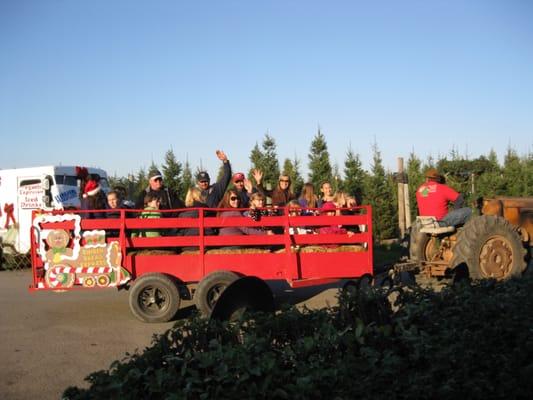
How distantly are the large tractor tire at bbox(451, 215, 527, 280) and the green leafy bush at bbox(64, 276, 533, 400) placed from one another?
4628 mm

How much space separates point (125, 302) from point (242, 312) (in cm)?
640

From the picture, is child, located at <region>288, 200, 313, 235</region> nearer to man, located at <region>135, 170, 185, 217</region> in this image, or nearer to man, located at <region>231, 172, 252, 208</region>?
man, located at <region>231, 172, 252, 208</region>

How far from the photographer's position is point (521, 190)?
20.4 meters

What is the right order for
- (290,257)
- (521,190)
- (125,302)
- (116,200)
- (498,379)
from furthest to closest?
(521,190) < (125,302) < (116,200) < (290,257) < (498,379)

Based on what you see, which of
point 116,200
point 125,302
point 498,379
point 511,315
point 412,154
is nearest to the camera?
point 498,379

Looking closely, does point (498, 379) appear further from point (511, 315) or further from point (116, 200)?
point (116, 200)

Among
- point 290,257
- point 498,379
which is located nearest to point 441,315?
point 498,379

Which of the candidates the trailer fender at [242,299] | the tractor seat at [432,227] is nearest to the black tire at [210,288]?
the trailer fender at [242,299]

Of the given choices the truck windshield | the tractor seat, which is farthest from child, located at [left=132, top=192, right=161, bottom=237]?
the truck windshield

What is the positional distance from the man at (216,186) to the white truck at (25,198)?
25.1 feet

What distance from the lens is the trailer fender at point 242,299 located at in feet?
16.4

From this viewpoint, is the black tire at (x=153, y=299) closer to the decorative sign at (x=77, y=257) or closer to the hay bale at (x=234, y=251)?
the decorative sign at (x=77, y=257)

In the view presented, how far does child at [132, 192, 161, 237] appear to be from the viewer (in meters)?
8.22

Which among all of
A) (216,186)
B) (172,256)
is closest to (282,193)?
(216,186)
